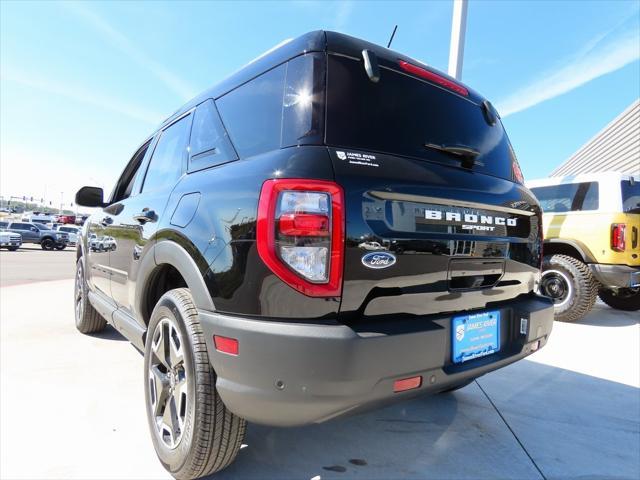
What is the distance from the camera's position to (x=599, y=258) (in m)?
5.43

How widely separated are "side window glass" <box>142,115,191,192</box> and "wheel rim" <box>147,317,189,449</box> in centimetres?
86

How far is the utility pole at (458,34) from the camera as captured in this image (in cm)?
724

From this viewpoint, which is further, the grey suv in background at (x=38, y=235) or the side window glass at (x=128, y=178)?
the grey suv in background at (x=38, y=235)

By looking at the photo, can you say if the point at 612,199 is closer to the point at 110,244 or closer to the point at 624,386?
the point at 624,386

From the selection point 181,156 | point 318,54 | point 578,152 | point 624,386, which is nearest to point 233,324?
point 318,54

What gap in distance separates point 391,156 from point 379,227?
333 mm

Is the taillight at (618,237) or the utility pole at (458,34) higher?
the utility pole at (458,34)

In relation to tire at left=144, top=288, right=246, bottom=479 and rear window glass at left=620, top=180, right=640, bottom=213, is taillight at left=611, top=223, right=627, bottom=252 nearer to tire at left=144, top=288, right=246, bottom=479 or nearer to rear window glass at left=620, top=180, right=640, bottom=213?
rear window glass at left=620, top=180, right=640, bottom=213

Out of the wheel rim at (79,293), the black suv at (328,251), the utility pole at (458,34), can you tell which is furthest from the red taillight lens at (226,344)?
the utility pole at (458,34)

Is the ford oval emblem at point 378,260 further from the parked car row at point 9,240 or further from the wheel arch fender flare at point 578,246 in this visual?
the parked car row at point 9,240

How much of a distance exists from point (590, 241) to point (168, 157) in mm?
5667

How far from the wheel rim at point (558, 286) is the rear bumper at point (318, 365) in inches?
194

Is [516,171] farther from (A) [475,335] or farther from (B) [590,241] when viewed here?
(B) [590,241]

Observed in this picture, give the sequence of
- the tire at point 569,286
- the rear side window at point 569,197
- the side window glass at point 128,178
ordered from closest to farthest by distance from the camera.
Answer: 1. the side window glass at point 128,178
2. the tire at point 569,286
3. the rear side window at point 569,197
